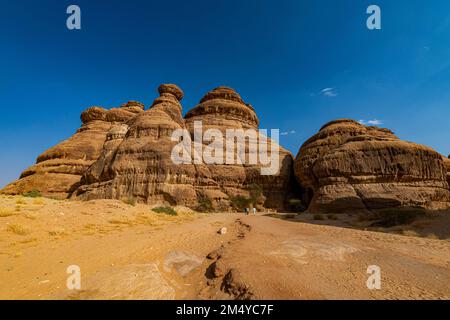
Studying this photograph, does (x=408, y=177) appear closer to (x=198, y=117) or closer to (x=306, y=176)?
(x=306, y=176)

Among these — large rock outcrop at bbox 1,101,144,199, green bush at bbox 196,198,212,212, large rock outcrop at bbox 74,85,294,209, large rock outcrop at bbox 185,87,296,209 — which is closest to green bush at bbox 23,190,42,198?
large rock outcrop at bbox 1,101,144,199

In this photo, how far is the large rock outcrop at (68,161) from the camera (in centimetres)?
3062

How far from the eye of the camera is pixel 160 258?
6102 millimetres

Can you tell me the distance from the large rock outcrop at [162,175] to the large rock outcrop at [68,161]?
522 centimetres

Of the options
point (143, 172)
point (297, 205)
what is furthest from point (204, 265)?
point (297, 205)

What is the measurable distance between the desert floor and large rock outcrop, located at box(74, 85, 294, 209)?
16697 mm

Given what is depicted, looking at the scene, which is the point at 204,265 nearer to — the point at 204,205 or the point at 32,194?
the point at 204,205

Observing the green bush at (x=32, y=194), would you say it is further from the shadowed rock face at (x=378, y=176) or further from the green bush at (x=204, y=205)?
the shadowed rock face at (x=378, y=176)

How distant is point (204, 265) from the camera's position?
5.60 meters

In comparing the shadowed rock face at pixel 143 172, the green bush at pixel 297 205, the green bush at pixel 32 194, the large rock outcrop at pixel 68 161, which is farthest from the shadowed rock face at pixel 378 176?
the green bush at pixel 32 194

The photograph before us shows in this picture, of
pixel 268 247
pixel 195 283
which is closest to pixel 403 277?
pixel 268 247

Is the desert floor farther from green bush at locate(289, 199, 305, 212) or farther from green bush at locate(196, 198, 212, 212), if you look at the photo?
green bush at locate(289, 199, 305, 212)

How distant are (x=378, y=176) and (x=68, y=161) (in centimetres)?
4577

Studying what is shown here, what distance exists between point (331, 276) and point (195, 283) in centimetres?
306
